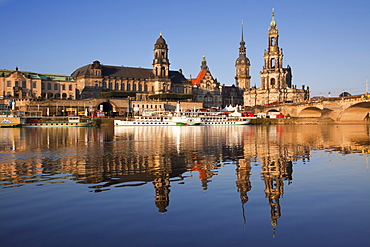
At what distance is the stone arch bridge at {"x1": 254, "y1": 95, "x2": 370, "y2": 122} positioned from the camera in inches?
2926

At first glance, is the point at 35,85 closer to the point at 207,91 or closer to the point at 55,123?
the point at 55,123

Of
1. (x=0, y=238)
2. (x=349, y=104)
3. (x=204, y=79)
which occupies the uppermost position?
(x=204, y=79)

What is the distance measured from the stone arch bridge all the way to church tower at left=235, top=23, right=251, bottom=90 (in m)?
59.9

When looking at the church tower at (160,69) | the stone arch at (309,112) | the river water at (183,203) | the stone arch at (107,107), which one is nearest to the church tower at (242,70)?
the church tower at (160,69)

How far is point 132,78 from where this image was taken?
116812 mm

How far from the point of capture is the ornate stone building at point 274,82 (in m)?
122

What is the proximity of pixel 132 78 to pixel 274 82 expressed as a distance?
4556cm

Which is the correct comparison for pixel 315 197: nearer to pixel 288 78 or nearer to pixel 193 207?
pixel 193 207

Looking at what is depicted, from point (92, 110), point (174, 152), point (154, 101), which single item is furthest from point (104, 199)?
point (154, 101)

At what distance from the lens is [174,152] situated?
25.0m

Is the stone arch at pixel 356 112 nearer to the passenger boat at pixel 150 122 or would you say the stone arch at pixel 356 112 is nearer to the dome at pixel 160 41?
the passenger boat at pixel 150 122

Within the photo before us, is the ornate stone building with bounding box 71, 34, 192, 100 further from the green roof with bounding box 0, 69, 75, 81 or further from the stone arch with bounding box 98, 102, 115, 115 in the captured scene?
the stone arch with bounding box 98, 102, 115, 115

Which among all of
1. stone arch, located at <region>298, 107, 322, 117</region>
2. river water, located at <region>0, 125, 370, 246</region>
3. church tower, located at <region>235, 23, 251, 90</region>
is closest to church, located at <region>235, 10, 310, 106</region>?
stone arch, located at <region>298, 107, 322, 117</region>

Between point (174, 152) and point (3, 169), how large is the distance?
10625 millimetres
